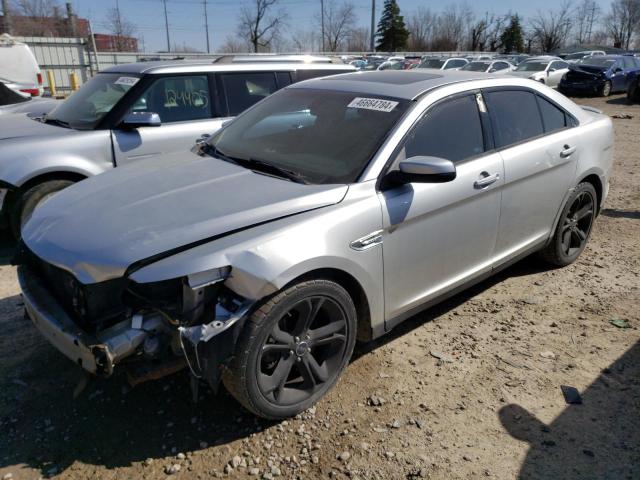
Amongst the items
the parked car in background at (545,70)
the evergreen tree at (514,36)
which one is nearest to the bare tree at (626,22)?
the evergreen tree at (514,36)

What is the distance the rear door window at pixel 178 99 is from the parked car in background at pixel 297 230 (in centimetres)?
194

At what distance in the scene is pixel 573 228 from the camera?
4656 millimetres

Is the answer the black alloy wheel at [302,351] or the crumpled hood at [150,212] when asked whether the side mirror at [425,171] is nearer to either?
the crumpled hood at [150,212]

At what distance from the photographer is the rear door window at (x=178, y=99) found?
5.49 m

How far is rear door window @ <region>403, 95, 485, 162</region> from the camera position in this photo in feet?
10.5

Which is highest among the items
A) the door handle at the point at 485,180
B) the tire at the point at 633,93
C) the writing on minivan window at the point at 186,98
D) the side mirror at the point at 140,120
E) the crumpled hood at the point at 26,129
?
the writing on minivan window at the point at 186,98

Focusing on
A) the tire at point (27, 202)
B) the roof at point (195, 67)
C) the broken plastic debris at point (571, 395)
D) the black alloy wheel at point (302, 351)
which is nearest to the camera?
the black alloy wheel at point (302, 351)

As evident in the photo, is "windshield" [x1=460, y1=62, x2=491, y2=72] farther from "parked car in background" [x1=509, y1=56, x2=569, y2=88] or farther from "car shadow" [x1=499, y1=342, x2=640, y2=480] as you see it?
"car shadow" [x1=499, y1=342, x2=640, y2=480]

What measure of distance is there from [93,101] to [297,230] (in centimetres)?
401

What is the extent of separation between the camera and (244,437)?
2.71 m

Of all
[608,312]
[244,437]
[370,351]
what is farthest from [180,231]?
[608,312]

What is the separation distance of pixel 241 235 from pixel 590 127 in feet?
11.5

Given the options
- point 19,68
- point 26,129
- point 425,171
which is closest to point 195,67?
point 26,129

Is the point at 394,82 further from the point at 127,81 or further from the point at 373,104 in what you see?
the point at 127,81
